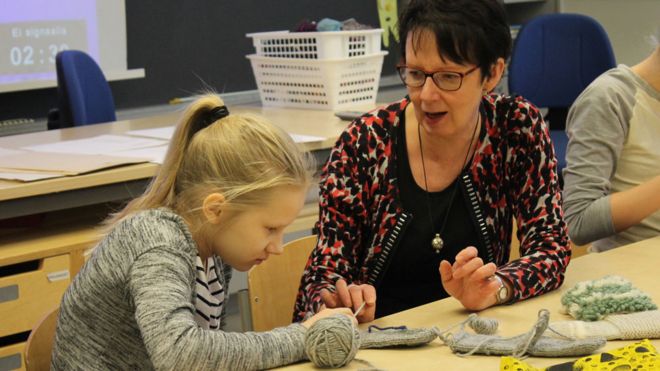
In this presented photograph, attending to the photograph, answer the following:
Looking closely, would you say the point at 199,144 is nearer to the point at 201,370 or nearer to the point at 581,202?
the point at 201,370

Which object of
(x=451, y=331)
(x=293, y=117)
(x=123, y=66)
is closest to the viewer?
(x=451, y=331)

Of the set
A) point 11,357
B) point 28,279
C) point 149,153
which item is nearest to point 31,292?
point 28,279

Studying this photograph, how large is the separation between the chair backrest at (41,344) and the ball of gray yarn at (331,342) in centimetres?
46

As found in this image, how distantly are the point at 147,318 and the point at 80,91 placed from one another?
93.5 inches

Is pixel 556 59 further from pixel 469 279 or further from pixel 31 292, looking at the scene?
pixel 469 279

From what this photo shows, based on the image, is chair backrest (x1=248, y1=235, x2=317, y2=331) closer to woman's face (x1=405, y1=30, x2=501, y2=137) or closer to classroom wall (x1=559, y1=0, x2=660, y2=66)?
woman's face (x1=405, y1=30, x2=501, y2=137)

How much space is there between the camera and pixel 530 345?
130 centimetres

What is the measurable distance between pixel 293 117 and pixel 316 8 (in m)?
1.43

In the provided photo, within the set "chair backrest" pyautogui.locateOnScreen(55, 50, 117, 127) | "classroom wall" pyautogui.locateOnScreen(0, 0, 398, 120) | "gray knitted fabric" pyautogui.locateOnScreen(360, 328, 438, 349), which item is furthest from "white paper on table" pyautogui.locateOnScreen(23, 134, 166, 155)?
"gray knitted fabric" pyautogui.locateOnScreen(360, 328, 438, 349)

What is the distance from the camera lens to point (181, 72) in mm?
4203

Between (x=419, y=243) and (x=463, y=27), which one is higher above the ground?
(x=463, y=27)

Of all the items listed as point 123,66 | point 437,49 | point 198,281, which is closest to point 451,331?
point 198,281

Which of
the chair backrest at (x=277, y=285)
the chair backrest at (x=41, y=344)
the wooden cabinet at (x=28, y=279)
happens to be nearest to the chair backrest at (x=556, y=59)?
the wooden cabinet at (x=28, y=279)

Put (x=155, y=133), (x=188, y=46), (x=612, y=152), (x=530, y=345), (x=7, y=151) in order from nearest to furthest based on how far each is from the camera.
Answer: (x=530, y=345)
(x=612, y=152)
(x=7, y=151)
(x=155, y=133)
(x=188, y=46)
